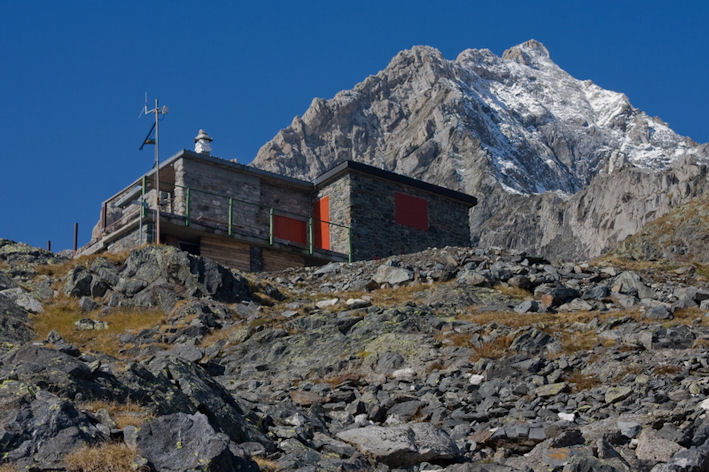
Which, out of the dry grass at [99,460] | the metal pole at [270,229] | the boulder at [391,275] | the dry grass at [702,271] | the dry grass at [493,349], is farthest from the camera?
the metal pole at [270,229]

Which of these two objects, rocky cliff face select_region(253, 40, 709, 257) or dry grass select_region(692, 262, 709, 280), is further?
rocky cliff face select_region(253, 40, 709, 257)

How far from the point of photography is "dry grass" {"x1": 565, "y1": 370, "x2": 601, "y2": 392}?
1717 centimetres

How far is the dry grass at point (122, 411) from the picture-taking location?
460 inches

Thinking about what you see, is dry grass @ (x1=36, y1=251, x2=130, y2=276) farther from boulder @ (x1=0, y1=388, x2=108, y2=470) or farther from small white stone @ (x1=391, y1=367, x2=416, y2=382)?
boulder @ (x1=0, y1=388, x2=108, y2=470)

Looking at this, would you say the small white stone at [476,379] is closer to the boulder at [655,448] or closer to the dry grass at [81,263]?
the boulder at [655,448]

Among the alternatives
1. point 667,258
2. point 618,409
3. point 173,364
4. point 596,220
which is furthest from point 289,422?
point 596,220

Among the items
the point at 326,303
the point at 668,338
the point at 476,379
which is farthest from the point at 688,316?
the point at 326,303

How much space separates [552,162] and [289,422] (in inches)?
6993

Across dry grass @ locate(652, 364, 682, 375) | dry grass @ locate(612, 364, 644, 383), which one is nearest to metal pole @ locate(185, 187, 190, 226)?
dry grass @ locate(612, 364, 644, 383)

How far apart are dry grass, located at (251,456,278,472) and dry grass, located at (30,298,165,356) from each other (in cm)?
1277

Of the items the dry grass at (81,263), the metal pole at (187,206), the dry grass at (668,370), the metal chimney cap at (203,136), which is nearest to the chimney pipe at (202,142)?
the metal chimney cap at (203,136)

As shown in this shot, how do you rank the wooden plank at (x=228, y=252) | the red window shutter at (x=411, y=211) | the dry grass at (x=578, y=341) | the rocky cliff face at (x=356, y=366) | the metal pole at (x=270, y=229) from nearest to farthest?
1. the rocky cliff face at (x=356, y=366)
2. the dry grass at (x=578, y=341)
3. the wooden plank at (x=228, y=252)
4. the metal pole at (x=270, y=229)
5. the red window shutter at (x=411, y=211)

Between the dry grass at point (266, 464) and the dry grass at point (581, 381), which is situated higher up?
the dry grass at point (581, 381)

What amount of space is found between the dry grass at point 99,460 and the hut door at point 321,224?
1328 inches
